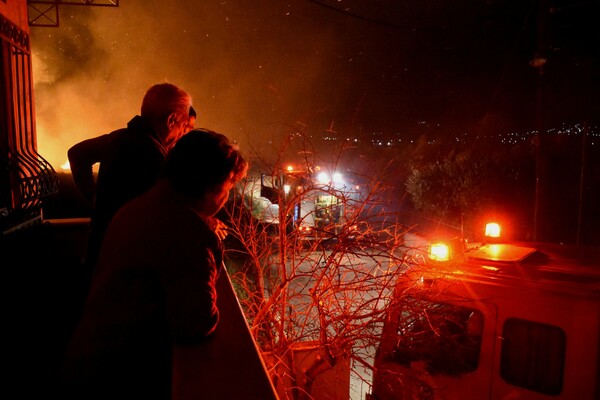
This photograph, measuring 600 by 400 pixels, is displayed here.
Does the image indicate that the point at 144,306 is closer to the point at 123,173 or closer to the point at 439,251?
the point at 123,173

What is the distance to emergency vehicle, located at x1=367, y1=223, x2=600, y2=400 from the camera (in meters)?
3.09

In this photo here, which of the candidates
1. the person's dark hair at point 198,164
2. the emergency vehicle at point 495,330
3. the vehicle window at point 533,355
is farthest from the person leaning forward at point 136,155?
the vehicle window at point 533,355

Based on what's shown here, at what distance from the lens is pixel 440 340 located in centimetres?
377

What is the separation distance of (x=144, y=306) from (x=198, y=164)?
52 centimetres

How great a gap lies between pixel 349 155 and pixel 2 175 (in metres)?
4.58

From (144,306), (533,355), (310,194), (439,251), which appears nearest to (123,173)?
(144,306)

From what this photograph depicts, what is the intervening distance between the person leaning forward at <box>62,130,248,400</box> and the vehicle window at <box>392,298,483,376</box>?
2600 mm

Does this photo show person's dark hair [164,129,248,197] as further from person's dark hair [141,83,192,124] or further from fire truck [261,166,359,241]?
fire truck [261,166,359,241]

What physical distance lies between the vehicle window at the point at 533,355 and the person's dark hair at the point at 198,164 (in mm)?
2962

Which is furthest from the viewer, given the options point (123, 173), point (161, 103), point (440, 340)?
point (440, 340)

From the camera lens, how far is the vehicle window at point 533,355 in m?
3.14

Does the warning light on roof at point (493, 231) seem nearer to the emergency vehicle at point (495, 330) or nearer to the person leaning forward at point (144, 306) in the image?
the emergency vehicle at point (495, 330)

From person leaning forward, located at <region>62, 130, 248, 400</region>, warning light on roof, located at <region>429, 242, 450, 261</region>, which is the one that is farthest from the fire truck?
person leaning forward, located at <region>62, 130, 248, 400</region>

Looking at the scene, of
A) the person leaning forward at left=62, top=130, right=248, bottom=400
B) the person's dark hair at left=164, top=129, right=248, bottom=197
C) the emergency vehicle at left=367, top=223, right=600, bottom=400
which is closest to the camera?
the person leaning forward at left=62, top=130, right=248, bottom=400
